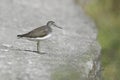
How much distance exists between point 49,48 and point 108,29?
3370 mm

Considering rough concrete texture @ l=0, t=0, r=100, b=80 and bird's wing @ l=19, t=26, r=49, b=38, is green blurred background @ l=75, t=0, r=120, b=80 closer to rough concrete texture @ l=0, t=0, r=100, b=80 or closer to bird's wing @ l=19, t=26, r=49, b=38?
rough concrete texture @ l=0, t=0, r=100, b=80

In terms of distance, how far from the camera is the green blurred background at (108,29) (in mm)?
13933

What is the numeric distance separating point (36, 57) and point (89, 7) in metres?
7.63

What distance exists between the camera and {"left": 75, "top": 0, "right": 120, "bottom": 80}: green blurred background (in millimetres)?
13933

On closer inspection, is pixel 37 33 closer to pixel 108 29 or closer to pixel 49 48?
pixel 49 48

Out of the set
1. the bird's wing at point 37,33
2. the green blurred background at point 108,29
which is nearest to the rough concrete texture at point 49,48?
the green blurred background at point 108,29

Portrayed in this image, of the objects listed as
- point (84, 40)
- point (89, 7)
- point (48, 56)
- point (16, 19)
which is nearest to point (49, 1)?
point (89, 7)

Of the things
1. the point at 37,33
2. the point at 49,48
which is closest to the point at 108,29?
the point at 49,48

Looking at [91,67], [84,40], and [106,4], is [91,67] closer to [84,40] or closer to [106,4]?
[84,40]

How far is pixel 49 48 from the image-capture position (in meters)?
14.2

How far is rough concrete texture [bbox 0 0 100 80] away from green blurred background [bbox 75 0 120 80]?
0.28 meters

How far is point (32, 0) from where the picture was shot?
899 inches

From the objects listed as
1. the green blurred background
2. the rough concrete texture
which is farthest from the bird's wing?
the green blurred background

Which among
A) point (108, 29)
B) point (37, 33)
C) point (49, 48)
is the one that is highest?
point (108, 29)
